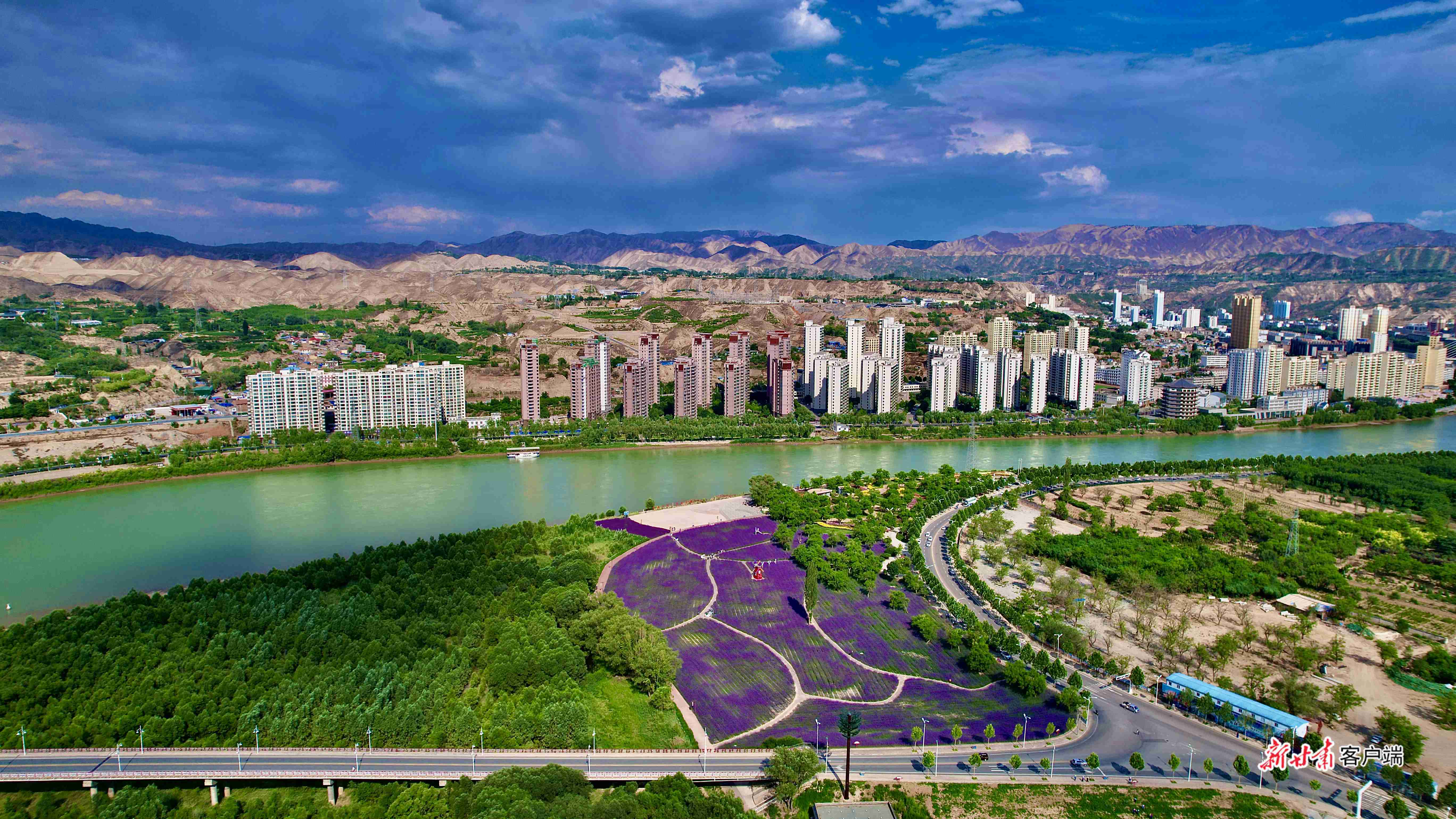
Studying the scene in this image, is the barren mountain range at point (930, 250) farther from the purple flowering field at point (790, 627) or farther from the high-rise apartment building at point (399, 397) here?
the purple flowering field at point (790, 627)

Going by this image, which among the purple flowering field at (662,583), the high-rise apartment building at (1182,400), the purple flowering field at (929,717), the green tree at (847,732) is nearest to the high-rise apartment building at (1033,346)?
the high-rise apartment building at (1182,400)

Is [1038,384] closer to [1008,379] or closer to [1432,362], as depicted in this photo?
[1008,379]

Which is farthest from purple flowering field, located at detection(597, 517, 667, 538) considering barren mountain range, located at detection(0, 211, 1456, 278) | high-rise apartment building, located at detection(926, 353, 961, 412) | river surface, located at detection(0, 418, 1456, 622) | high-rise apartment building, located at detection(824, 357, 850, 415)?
barren mountain range, located at detection(0, 211, 1456, 278)

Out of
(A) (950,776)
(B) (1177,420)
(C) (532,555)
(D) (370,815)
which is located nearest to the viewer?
(D) (370,815)

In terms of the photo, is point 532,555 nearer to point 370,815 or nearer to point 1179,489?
point 370,815

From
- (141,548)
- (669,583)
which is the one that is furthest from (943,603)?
(141,548)

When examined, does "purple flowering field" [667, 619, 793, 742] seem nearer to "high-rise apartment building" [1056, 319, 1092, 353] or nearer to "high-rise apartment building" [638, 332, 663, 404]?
"high-rise apartment building" [638, 332, 663, 404]

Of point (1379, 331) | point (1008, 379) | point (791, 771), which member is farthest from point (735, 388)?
point (1379, 331)
